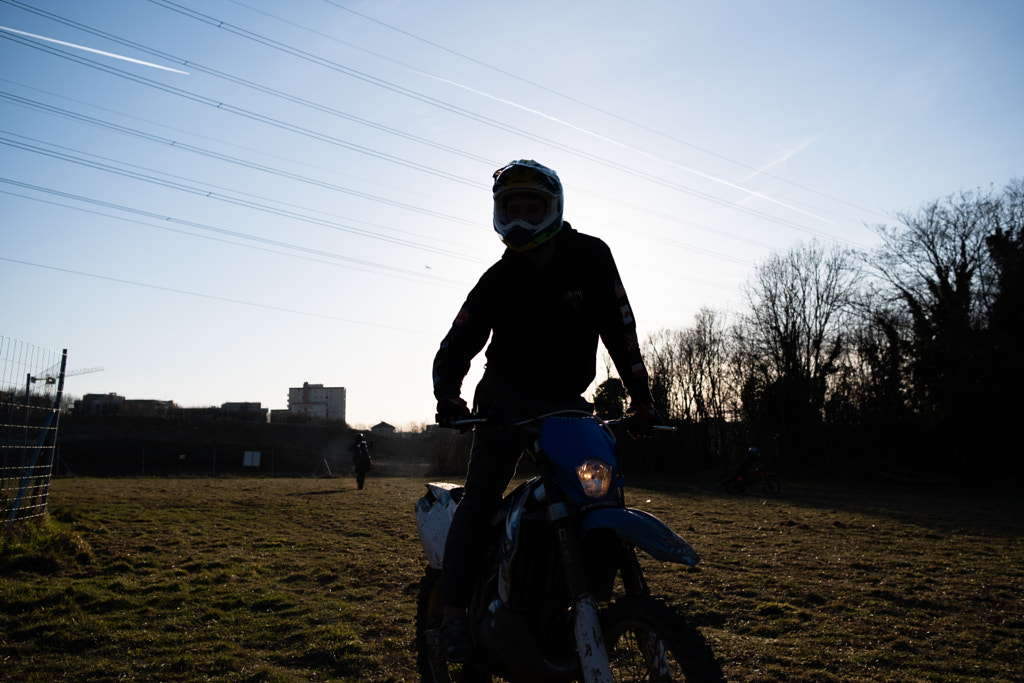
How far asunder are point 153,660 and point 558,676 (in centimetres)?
317

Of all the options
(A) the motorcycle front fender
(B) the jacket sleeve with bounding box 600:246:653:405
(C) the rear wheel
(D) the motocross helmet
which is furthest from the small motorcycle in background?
(A) the motorcycle front fender

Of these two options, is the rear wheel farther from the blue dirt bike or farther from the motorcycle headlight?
the motorcycle headlight

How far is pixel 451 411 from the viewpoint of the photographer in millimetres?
2973

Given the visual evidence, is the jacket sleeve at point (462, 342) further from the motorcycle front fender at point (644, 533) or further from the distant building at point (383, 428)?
the distant building at point (383, 428)

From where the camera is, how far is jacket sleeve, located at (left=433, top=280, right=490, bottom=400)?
3.21 m

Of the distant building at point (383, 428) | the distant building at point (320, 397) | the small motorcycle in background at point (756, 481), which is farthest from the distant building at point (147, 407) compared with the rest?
the small motorcycle in background at point (756, 481)

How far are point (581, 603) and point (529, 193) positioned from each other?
172 centimetres

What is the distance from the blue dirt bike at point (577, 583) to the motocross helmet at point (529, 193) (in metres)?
0.80

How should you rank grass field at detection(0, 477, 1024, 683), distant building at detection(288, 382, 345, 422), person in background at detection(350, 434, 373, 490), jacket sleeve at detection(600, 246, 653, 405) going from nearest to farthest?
1. jacket sleeve at detection(600, 246, 653, 405)
2. grass field at detection(0, 477, 1024, 683)
3. person in background at detection(350, 434, 373, 490)
4. distant building at detection(288, 382, 345, 422)

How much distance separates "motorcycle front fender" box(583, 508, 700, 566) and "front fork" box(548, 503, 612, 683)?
9 cm

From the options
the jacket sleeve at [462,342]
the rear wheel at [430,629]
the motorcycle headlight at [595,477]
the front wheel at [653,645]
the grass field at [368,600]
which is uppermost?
the jacket sleeve at [462,342]

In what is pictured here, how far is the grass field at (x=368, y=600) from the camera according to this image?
14.2 feet

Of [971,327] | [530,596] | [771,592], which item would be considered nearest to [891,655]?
[771,592]

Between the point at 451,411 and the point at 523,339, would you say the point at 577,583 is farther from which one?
the point at 523,339
